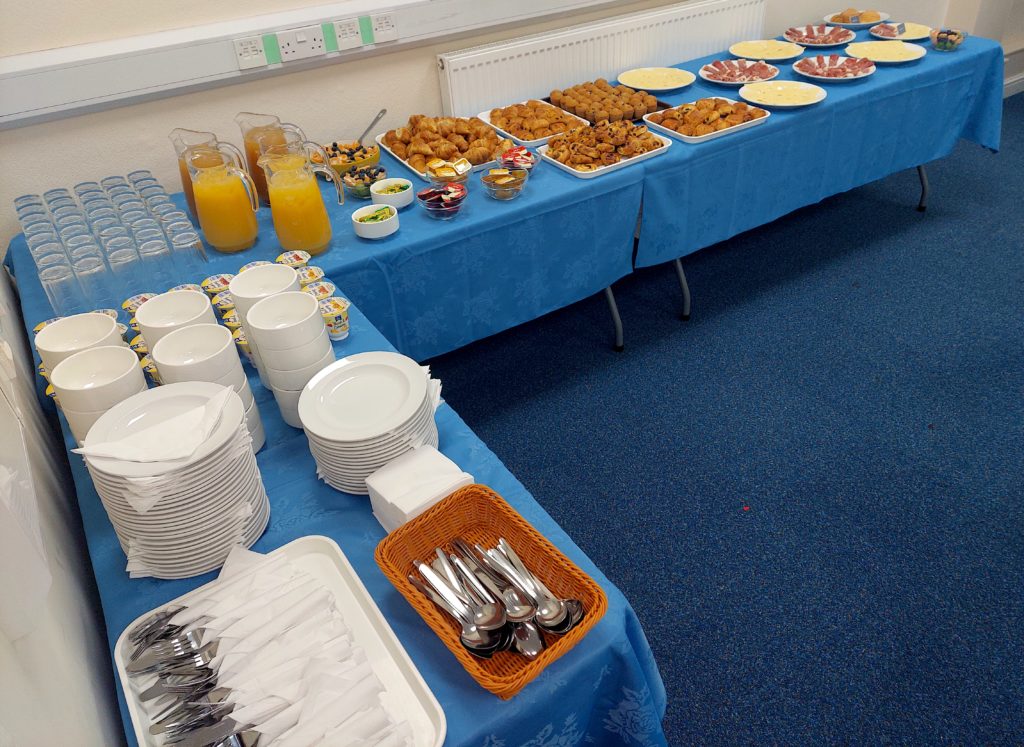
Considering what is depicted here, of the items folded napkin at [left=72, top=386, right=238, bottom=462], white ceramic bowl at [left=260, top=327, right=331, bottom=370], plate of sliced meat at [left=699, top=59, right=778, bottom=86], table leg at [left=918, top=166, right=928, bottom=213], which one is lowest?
table leg at [left=918, top=166, right=928, bottom=213]

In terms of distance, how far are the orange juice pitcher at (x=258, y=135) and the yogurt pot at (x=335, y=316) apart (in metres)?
0.67

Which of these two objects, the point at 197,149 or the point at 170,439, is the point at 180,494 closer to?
the point at 170,439

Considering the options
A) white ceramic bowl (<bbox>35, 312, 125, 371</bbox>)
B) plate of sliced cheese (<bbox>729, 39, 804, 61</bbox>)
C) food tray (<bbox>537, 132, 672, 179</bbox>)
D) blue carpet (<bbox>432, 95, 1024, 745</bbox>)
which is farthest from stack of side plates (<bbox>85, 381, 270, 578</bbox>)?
plate of sliced cheese (<bbox>729, 39, 804, 61</bbox>)

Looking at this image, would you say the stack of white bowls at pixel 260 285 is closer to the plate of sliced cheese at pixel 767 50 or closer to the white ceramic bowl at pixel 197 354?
the white ceramic bowl at pixel 197 354

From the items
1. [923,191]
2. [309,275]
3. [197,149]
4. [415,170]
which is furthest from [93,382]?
[923,191]

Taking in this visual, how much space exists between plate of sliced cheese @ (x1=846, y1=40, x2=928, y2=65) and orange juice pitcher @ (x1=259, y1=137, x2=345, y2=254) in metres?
2.13

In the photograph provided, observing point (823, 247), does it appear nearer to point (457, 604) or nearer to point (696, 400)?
point (696, 400)

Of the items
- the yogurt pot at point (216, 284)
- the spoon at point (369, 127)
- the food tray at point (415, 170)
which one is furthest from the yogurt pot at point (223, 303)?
the spoon at point (369, 127)

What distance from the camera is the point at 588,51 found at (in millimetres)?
2473

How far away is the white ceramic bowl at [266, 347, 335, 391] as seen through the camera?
41.9 inches

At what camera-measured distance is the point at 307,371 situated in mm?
1068

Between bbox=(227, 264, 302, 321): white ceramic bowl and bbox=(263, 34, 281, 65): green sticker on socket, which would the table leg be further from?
bbox=(227, 264, 302, 321): white ceramic bowl

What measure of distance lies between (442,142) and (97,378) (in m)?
1.27

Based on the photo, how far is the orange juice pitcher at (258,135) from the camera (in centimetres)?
176
